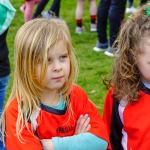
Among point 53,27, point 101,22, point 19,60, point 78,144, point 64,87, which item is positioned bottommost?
point 101,22

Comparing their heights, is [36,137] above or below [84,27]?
above

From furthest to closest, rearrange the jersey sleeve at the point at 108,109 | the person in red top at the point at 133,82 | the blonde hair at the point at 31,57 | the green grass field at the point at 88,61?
the green grass field at the point at 88,61
the jersey sleeve at the point at 108,109
the person in red top at the point at 133,82
the blonde hair at the point at 31,57

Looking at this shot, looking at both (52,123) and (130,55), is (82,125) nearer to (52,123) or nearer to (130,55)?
(52,123)

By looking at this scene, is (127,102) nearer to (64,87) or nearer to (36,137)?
(64,87)

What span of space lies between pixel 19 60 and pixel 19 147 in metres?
0.43

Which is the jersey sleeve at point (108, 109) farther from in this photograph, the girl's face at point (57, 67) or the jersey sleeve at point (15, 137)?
the jersey sleeve at point (15, 137)

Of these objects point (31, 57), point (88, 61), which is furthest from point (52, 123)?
point (88, 61)

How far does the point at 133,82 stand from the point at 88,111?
0.94 feet

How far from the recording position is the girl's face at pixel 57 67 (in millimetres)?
2234

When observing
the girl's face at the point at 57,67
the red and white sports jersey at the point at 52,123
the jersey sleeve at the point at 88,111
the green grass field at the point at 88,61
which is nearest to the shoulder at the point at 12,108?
the red and white sports jersey at the point at 52,123

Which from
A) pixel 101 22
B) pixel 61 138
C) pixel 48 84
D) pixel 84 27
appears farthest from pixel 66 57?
pixel 84 27

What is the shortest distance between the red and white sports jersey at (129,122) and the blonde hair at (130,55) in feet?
0.15

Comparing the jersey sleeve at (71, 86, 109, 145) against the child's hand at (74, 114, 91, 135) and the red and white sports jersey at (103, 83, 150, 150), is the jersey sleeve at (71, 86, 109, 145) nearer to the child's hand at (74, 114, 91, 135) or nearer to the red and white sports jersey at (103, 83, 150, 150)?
the child's hand at (74, 114, 91, 135)

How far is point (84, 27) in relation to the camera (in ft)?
23.4
